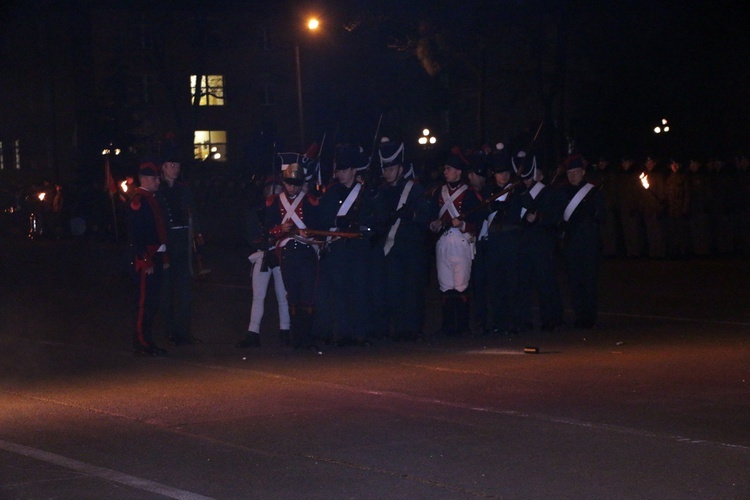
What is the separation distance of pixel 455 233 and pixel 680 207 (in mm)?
11143

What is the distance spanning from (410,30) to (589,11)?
429cm

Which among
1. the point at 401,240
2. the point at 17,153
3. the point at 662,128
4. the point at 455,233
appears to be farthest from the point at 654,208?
the point at 17,153

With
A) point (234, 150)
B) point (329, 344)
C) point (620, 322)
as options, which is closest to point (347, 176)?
point (329, 344)

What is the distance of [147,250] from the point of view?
40.3 ft

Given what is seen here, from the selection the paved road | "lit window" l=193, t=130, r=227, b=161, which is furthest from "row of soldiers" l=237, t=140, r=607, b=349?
"lit window" l=193, t=130, r=227, b=161

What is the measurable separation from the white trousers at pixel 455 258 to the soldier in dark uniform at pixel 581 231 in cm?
125

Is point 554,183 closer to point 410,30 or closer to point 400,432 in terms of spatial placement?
point 400,432

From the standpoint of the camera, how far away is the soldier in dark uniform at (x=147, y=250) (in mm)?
12203

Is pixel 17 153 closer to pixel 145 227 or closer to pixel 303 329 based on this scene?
pixel 145 227

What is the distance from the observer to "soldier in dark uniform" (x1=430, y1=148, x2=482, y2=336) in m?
13.1

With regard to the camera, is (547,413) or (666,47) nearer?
(547,413)

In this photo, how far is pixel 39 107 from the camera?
68.2 metres

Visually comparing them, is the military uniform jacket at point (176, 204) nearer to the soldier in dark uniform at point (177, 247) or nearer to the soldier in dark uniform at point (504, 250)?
the soldier in dark uniform at point (177, 247)

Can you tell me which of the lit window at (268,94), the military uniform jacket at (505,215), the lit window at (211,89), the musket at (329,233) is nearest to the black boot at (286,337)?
the musket at (329,233)
